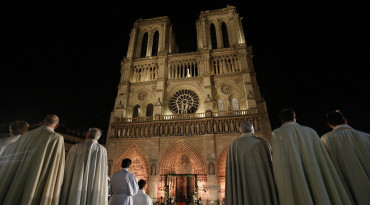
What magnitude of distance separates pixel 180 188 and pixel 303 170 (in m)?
13.3

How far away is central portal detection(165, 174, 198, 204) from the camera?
1277 centimetres

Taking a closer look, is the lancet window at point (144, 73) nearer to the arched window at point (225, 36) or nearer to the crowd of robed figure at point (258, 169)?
the arched window at point (225, 36)

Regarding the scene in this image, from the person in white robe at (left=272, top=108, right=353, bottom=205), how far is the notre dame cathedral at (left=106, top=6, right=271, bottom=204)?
11312 millimetres

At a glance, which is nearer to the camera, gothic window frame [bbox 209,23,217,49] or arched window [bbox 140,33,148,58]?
gothic window frame [bbox 209,23,217,49]

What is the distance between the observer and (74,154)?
2924mm

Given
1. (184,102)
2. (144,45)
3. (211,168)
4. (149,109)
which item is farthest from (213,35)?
(211,168)

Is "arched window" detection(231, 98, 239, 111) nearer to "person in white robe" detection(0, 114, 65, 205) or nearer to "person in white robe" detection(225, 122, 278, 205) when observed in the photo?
"person in white robe" detection(225, 122, 278, 205)

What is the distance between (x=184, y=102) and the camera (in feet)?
55.3

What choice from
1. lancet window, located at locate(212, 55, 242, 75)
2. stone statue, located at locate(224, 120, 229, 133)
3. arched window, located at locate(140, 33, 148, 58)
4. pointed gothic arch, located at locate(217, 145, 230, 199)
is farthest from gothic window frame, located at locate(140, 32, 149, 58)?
pointed gothic arch, located at locate(217, 145, 230, 199)

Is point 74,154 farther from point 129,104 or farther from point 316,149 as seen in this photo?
point 129,104

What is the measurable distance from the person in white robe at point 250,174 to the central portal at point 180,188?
35.7 ft

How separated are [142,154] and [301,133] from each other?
13.6m

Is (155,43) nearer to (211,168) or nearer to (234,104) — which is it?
(234,104)

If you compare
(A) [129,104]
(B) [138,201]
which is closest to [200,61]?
(A) [129,104]
